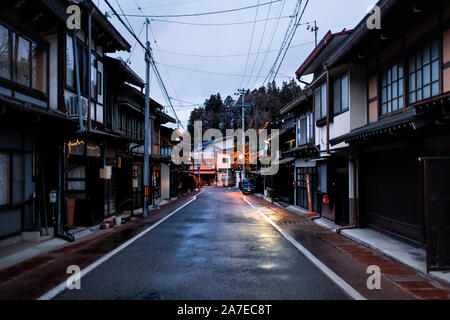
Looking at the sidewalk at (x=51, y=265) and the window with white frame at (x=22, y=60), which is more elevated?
the window with white frame at (x=22, y=60)

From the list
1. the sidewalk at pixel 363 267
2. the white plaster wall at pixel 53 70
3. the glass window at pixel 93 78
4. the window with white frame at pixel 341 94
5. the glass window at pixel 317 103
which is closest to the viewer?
the sidewalk at pixel 363 267

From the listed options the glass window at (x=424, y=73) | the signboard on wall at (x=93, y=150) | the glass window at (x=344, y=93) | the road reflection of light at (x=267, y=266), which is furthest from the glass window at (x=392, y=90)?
the signboard on wall at (x=93, y=150)

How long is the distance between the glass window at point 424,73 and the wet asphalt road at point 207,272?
544 cm

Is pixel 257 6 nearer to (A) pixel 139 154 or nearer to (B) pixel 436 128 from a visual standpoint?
(B) pixel 436 128

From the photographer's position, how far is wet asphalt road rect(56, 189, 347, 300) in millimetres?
5711

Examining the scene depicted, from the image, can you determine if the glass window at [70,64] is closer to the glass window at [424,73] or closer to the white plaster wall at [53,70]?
the white plaster wall at [53,70]

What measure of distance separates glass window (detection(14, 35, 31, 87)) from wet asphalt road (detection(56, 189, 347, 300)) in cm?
623

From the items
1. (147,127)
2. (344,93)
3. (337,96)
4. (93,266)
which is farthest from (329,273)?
(147,127)

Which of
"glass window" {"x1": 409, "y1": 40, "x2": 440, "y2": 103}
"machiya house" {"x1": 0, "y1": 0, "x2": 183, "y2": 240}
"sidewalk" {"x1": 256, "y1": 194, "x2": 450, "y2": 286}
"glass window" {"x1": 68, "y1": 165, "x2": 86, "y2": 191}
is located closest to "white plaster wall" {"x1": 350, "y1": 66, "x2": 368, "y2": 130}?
"glass window" {"x1": 409, "y1": 40, "x2": 440, "y2": 103}

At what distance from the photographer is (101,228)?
1341cm

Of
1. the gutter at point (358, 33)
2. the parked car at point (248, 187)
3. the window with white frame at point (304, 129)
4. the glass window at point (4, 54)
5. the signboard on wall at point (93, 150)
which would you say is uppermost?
the gutter at point (358, 33)

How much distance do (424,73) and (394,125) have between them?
7.34ft

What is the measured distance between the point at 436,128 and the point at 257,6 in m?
10.4

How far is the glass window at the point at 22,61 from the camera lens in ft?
33.3
